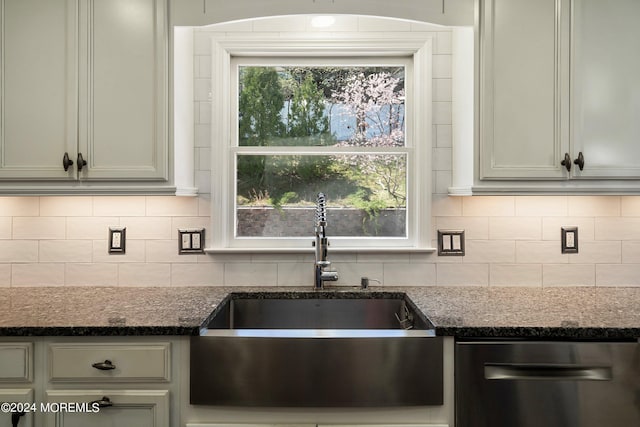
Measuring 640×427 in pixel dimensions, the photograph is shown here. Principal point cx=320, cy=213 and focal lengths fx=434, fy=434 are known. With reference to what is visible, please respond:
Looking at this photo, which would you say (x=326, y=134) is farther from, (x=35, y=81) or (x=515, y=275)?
(x=35, y=81)

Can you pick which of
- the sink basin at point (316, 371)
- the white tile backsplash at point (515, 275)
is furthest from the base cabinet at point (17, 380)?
the white tile backsplash at point (515, 275)

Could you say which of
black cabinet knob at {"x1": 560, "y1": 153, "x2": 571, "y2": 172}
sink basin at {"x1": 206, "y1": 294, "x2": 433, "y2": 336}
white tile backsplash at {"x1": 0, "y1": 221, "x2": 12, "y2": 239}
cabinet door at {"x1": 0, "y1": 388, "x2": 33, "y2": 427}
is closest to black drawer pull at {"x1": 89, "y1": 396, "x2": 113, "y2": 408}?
cabinet door at {"x1": 0, "y1": 388, "x2": 33, "y2": 427}

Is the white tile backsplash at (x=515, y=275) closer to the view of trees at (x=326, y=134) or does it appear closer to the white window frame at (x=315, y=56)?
the white window frame at (x=315, y=56)

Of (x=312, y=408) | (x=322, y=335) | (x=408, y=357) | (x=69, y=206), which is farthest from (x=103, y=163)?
(x=408, y=357)

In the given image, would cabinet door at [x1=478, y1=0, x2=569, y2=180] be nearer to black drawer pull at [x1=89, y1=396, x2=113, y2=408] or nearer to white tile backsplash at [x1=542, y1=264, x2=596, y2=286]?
white tile backsplash at [x1=542, y1=264, x2=596, y2=286]

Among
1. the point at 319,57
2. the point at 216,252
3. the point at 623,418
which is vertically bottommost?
the point at 623,418

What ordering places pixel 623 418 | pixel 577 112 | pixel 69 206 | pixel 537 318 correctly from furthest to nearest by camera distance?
pixel 69 206 → pixel 577 112 → pixel 537 318 → pixel 623 418

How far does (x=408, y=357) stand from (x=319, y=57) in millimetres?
1472

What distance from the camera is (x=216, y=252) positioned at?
2.05m

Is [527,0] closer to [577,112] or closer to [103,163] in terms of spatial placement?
[577,112]

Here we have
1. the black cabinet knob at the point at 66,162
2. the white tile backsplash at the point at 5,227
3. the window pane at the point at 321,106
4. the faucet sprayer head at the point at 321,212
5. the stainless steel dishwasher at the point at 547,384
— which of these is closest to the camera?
the stainless steel dishwasher at the point at 547,384

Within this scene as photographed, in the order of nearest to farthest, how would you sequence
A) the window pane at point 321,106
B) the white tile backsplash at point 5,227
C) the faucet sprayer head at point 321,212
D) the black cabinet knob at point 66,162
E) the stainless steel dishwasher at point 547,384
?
the stainless steel dishwasher at point 547,384 → the black cabinet knob at point 66,162 → the faucet sprayer head at point 321,212 → the white tile backsplash at point 5,227 → the window pane at point 321,106

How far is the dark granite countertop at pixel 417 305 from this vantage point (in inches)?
53.5

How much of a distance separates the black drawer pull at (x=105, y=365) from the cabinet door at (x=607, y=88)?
185 centimetres
